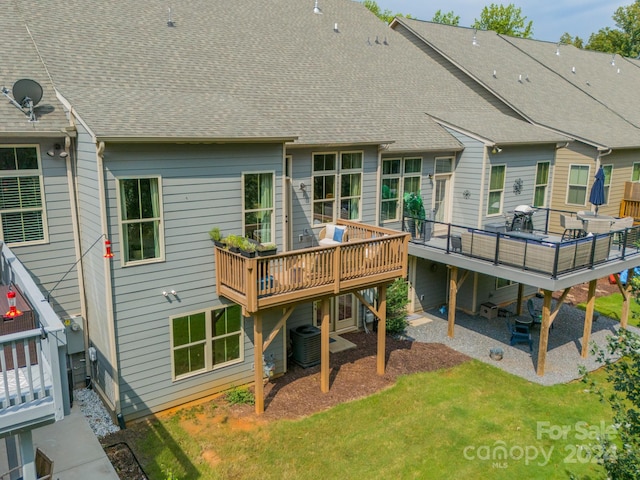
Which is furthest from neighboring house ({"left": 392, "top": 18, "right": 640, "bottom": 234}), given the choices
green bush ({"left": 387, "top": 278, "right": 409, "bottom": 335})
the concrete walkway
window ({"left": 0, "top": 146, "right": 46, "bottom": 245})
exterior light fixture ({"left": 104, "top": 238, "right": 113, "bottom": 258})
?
the concrete walkway

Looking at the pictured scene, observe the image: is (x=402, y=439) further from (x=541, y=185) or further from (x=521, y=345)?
(x=541, y=185)

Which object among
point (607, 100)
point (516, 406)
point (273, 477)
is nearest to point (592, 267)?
point (516, 406)

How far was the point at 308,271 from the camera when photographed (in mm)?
10781

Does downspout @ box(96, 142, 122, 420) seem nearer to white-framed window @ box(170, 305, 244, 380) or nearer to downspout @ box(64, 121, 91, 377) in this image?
white-framed window @ box(170, 305, 244, 380)

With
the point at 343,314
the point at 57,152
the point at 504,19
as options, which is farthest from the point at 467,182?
the point at 504,19

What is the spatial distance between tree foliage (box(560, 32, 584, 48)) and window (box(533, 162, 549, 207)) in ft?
164

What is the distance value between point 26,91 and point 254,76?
243 inches

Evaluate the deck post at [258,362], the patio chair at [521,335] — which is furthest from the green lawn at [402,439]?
the patio chair at [521,335]

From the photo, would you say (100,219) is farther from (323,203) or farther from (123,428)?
(323,203)

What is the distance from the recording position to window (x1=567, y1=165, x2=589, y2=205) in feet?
63.7

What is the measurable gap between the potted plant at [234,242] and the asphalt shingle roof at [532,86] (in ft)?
43.4

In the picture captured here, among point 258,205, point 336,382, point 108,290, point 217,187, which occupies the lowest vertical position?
point 336,382

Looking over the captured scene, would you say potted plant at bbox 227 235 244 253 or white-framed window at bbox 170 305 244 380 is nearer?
potted plant at bbox 227 235 244 253

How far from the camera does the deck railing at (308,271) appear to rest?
394 inches
